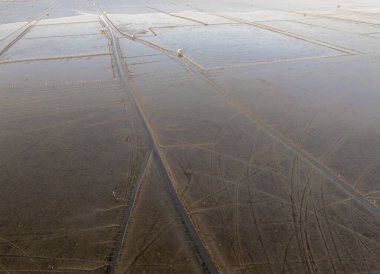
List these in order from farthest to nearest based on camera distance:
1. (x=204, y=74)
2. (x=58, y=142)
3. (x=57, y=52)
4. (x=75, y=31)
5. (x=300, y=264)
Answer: (x=75, y=31) < (x=57, y=52) < (x=204, y=74) < (x=58, y=142) < (x=300, y=264)

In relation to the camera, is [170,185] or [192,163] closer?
[170,185]

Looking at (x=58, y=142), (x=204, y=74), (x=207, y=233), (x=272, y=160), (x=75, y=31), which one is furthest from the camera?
(x=75, y=31)

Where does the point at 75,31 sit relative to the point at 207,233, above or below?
above

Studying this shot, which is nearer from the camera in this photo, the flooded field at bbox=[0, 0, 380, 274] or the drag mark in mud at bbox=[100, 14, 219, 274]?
the drag mark in mud at bbox=[100, 14, 219, 274]

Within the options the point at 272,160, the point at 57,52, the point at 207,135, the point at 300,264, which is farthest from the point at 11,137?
the point at 57,52

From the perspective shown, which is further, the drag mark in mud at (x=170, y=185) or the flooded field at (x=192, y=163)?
the flooded field at (x=192, y=163)

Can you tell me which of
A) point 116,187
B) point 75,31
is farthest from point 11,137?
point 75,31

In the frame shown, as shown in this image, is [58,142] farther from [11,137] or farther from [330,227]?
[330,227]

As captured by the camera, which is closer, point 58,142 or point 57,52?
point 58,142
